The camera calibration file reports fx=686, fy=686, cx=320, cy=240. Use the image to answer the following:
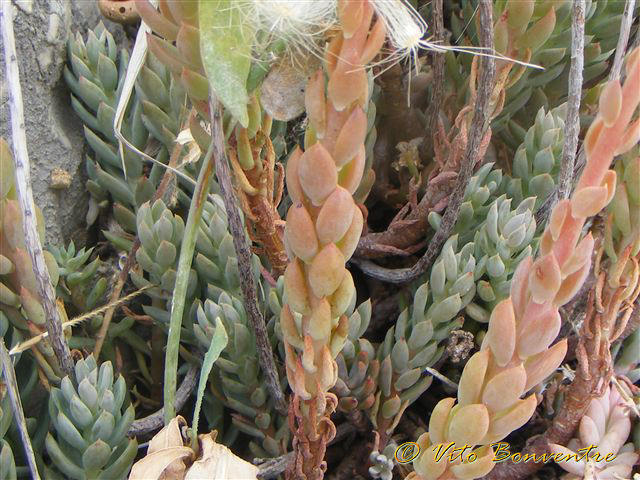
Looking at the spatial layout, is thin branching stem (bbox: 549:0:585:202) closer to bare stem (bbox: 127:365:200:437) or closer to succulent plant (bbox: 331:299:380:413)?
succulent plant (bbox: 331:299:380:413)

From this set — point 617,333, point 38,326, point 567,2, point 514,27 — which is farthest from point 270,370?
point 567,2

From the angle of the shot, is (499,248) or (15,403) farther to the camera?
(499,248)

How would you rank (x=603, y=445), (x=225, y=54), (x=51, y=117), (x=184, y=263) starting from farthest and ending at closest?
(x=51, y=117)
(x=603, y=445)
(x=184, y=263)
(x=225, y=54)

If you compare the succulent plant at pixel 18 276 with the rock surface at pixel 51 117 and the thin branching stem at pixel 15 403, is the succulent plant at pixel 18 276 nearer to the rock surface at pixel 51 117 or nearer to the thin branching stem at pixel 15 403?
the thin branching stem at pixel 15 403

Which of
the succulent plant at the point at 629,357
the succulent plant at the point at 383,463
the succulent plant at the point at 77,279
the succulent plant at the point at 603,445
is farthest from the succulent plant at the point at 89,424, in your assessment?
the succulent plant at the point at 629,357

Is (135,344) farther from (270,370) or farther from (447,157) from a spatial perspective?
(447,157)

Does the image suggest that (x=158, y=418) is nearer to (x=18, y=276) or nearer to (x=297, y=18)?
(x=18, y=276)

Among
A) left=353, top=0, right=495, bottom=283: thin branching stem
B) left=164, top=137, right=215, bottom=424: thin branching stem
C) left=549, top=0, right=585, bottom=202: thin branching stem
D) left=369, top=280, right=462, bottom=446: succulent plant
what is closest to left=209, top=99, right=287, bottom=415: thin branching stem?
left=164, top=137, right=215, bottom=424: thin branching stem

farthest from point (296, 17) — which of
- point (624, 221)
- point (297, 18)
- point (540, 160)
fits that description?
point (540, 160)
